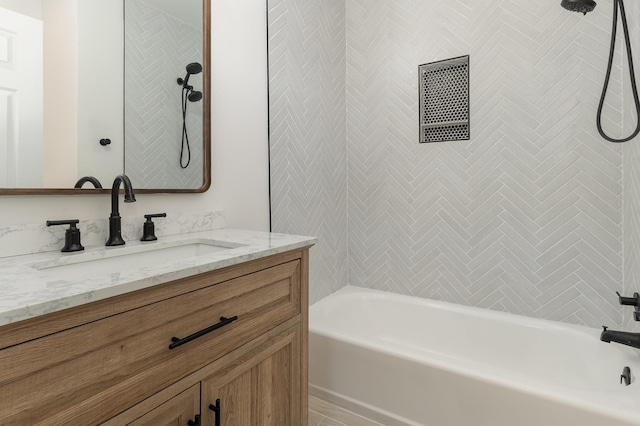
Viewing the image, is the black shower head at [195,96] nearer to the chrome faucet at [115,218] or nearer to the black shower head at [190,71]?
the black shower head at [190,71]

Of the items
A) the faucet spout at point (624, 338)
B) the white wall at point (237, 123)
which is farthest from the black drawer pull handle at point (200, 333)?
the faucet spout at point (624, 338)

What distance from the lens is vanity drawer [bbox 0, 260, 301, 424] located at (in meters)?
0.55

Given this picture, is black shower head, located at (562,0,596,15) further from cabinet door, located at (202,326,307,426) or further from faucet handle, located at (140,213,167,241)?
faucet handle, located at (140,213,167,241)

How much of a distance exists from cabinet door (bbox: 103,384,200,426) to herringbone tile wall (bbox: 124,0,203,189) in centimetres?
79

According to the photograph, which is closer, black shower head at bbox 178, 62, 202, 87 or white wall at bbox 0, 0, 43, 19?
white wall at bbox 0, 0, 43, 19

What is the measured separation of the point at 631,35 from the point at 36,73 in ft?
7.70

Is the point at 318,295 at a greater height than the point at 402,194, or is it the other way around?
the point at 402,194

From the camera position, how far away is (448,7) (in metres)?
2.12

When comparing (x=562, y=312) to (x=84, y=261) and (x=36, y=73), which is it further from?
(x=36, y=73)

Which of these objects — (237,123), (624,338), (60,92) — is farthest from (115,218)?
(624,338)

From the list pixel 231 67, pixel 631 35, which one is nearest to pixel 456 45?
pixel 631 35

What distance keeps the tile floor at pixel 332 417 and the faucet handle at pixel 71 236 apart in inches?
50.6

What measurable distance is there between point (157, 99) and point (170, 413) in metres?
1.10

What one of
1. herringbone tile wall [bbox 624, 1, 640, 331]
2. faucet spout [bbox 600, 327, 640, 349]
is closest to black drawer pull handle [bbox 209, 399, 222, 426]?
faucet spout [bbox 600, 327, 640, 349]
